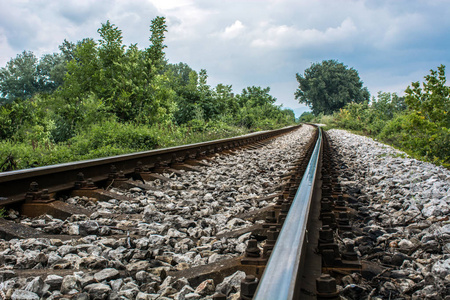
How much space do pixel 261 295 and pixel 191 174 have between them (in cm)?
414

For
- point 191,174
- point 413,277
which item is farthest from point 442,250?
point 191,174

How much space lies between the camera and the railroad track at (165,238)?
169cm

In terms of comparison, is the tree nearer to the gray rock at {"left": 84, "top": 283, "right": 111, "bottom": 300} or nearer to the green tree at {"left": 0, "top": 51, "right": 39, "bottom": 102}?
the green tree at {"left": 0, "top": 51, "right": 39, "bottom": 102}

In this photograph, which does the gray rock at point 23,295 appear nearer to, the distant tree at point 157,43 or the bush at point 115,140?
the bush at point 115,140

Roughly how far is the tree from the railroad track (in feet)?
265

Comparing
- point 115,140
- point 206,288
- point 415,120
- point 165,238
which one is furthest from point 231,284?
point 415,120

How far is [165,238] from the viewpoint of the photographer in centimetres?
249

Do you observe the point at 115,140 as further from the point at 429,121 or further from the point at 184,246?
the point at 429,121

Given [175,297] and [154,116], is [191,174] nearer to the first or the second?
[175,297]

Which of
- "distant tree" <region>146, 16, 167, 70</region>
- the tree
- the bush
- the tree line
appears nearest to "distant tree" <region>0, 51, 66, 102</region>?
the tree

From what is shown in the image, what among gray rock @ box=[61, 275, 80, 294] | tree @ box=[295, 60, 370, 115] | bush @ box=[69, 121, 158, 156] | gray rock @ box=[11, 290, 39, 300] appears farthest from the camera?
tree @ box=[295, 60, 370, 115]

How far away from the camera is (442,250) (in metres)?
2.31

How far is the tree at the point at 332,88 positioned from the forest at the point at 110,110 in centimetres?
6698

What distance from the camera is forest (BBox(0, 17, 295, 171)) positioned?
7766 millimetres
